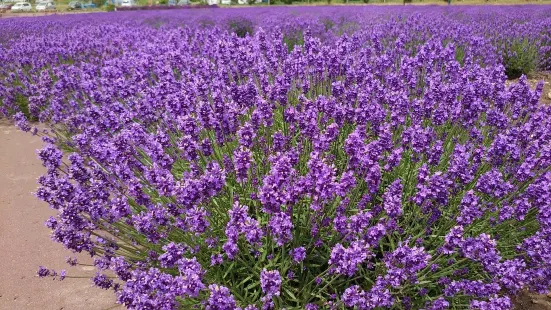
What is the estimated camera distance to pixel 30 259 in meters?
3.93

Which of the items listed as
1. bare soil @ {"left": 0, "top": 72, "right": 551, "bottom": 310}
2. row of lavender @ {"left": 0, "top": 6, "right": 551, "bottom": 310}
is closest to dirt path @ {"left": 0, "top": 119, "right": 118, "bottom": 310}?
bare soil @ {"left": 0, "top": 72, "right": 551, "bottom": 310}

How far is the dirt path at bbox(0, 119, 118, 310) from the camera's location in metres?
3.39

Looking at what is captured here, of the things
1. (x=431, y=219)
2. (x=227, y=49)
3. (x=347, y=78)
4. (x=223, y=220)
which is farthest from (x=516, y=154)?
(x=227, y=49)

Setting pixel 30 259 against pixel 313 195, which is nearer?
pixel 313 195

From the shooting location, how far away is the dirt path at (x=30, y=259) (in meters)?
3.39

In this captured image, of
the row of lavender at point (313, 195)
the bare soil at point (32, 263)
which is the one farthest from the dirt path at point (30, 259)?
the row of lavender at point (313, 195)

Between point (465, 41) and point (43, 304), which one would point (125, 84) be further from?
point (465, 41)

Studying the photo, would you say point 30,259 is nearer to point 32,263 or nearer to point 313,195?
point 32,263

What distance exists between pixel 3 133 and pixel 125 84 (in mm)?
4598

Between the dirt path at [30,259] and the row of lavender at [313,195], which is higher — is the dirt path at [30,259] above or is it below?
below

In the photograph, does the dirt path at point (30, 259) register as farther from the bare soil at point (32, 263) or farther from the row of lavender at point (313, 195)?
the row of lavender at point (313, 195)

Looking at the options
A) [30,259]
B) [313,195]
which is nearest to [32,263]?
[30,259]

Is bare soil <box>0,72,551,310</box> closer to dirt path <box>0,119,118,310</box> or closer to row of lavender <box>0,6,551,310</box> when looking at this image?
dirt path <box>0,119,118,310</box>

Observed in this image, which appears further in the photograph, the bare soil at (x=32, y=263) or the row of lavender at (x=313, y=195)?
the bare soil at (x=32, y=263)
